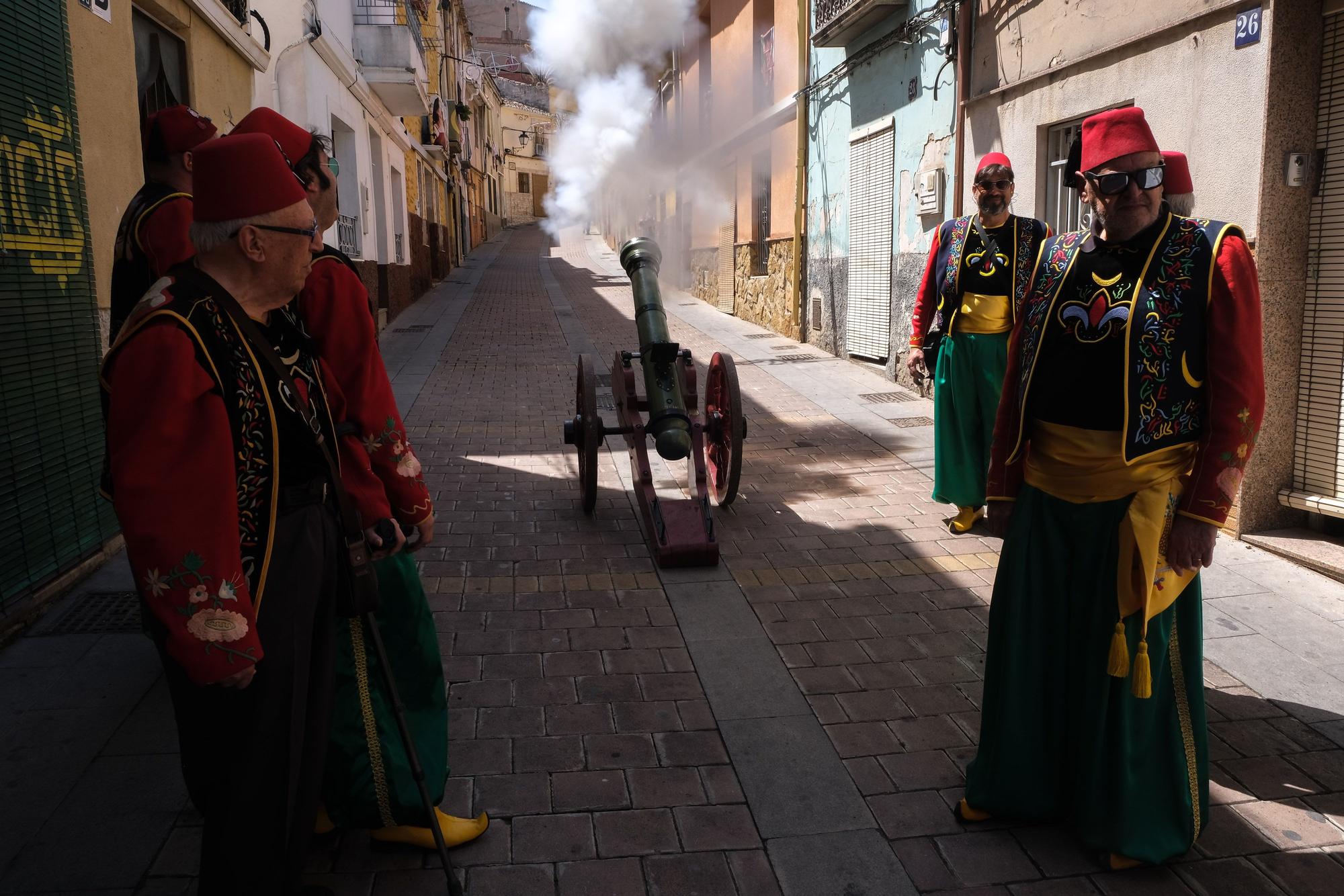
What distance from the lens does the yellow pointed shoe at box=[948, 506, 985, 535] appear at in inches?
219

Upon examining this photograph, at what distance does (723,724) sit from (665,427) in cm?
216

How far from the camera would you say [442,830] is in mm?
2717

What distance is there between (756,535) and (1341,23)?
372 cm

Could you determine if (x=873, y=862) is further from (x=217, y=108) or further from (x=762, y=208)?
(x=762, y=208)

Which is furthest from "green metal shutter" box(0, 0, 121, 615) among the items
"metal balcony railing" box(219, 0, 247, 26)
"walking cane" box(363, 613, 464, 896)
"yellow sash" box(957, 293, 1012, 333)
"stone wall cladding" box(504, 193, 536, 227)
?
"stone wall cladding" box(504, 193, 536, 227)

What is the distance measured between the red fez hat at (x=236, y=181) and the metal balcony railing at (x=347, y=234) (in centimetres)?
1208

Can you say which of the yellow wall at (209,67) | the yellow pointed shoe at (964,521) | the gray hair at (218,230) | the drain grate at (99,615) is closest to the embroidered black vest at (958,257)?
the yellow pointed shoe at (964,521)

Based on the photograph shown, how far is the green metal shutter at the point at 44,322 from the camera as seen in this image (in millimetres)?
4180

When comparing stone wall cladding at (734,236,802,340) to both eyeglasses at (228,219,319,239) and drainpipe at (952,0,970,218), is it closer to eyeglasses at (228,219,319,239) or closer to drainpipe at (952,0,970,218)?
drainpipe at (952,0,970,218)

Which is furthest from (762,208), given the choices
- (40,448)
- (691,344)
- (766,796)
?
(766,796)

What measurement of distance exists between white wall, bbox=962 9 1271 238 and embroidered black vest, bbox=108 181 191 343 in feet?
15.8

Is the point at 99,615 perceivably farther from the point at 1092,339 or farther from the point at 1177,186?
the point at 1177,186

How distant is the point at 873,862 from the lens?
2.67m

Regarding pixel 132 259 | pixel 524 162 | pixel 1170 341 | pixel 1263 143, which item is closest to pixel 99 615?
pixel 132 259
